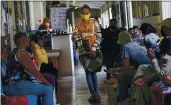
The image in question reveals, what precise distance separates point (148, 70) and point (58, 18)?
5.62 m

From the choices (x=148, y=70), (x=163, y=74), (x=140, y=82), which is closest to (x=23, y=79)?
(x=140, y=82)

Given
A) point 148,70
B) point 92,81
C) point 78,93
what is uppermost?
point 148,70

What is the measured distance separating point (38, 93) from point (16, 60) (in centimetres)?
43

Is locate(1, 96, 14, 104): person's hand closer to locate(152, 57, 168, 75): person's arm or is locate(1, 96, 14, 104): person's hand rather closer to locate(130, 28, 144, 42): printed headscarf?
locate(152, 57, 168, 75): person's arm

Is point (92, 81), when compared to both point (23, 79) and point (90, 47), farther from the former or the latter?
point (23, 79)

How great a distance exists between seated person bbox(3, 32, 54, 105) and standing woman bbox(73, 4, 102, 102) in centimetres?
160

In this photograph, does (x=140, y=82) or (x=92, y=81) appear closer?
(x=140, y=82)

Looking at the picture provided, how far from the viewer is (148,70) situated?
3.69m

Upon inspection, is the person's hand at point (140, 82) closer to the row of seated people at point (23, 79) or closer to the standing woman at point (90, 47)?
the row of seated people at point (23, 79)

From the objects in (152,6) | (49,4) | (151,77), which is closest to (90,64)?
(151,77)

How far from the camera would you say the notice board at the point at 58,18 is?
900 centimetres

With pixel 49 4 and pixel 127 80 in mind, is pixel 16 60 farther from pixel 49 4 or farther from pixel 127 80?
pixel 49 4

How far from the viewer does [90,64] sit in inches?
206

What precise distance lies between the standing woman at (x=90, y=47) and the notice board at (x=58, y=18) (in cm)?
375
